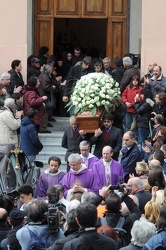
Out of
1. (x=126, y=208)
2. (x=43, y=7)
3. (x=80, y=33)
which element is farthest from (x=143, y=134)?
(x=80, y=33)

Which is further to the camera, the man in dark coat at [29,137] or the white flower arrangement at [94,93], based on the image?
the white flower arrangement at [94,93]

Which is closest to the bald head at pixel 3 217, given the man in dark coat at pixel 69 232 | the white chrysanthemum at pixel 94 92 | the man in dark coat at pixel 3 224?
the man in dark coat at pixel 3 224

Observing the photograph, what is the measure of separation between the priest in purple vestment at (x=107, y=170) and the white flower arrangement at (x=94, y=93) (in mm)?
2502

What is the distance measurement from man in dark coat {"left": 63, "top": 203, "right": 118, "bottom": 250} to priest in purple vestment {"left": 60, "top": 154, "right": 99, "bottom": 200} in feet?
17.0

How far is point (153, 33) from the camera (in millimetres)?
24969

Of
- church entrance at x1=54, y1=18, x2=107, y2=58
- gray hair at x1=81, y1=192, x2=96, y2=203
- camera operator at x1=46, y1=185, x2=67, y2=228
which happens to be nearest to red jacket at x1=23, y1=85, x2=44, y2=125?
camera operator at x1=46, y1=185, x2=67, y2=228

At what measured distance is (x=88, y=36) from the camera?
1380 inches

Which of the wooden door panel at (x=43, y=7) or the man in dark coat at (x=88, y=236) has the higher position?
the wooden door panel at (x=43, y=7)

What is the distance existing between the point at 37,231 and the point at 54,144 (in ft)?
33.2

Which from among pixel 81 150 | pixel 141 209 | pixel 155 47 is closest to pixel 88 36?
pixel 155 47

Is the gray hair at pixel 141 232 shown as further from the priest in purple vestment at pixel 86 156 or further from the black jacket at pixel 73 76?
the black jacket at pixel 73 76

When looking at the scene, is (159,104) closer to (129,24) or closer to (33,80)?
(33,80)

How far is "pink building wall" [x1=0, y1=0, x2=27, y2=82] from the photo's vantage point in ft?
Answer: 82.4

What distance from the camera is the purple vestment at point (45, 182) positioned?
1906cm
